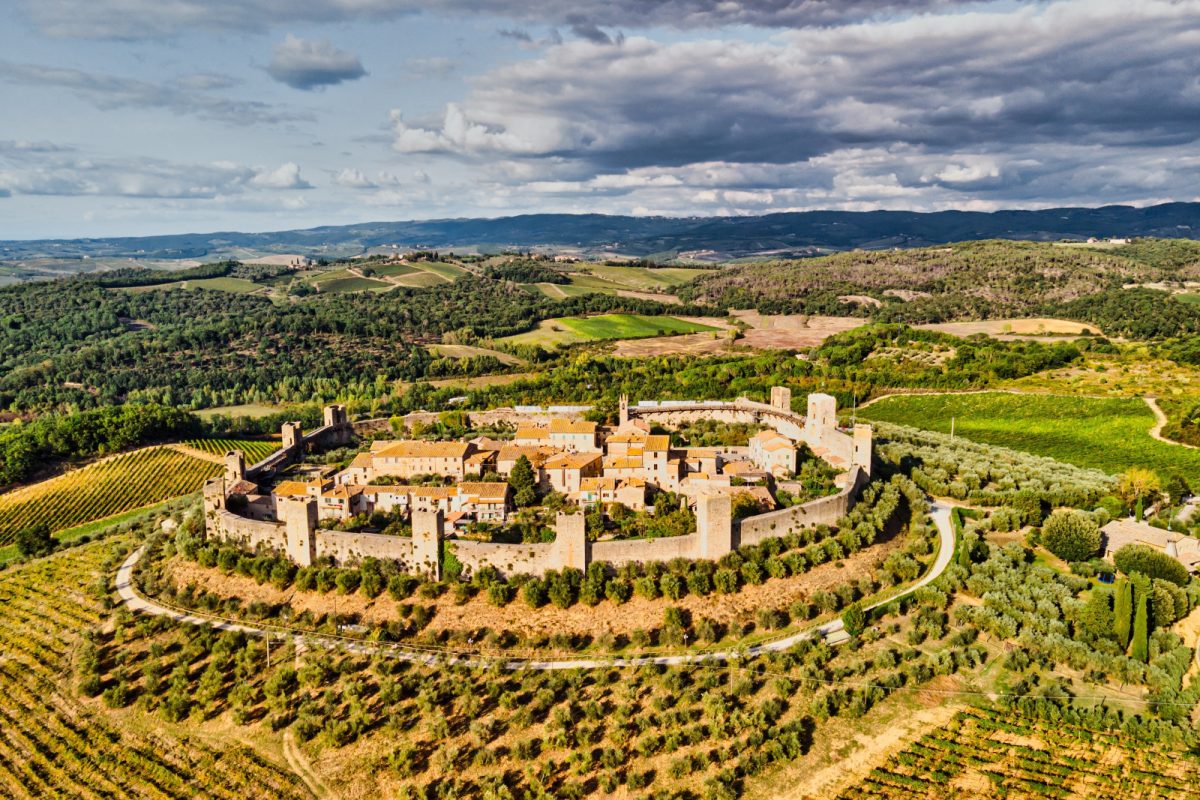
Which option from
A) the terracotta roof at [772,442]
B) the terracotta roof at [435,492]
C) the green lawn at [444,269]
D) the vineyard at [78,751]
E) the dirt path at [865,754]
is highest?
the green lawn at [444,269]

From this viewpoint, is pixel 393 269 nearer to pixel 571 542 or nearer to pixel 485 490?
pixel 485 490

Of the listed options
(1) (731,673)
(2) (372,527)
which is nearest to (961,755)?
(1) (731,673)

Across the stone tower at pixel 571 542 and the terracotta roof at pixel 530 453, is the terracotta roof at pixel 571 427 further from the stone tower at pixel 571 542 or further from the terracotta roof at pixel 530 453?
the stone tower at pixel 571 542

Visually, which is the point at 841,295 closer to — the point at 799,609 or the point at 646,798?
the point at 799,609

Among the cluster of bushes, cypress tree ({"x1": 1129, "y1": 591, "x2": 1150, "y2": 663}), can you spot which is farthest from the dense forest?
cypress tree ({"x1": 1129, "y1": 591, "x2": 1150, "y2": 663})

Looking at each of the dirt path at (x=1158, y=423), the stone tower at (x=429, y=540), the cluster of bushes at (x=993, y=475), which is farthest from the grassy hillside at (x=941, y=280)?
the stone tower at (x=429, y=540)

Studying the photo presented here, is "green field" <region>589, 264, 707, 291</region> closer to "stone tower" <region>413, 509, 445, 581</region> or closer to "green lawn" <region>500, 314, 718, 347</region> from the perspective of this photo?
"green lawn" <region>500, 314, 718, 347</region>
